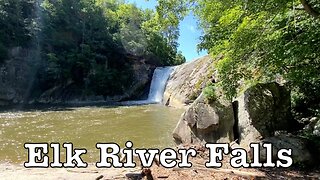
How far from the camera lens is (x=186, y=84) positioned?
86.5 feet

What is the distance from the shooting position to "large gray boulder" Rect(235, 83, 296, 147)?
7.55 m

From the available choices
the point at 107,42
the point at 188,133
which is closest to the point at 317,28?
the point at 188,133

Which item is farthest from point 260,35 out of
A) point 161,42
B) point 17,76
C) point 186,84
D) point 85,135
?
point 161,42

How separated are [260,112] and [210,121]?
1.36 meters

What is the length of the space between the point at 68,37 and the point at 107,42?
487 cm

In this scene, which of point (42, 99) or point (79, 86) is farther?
point (79, 86)

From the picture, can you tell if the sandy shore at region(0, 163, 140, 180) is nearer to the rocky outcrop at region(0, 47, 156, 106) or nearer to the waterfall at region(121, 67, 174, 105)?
the waterfall at region(121, 67, 174, 105)

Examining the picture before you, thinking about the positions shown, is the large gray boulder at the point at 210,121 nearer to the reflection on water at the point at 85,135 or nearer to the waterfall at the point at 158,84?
the reflection on water at the point at 85,135

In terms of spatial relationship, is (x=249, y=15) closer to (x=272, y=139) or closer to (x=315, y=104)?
(x=272, y=139)

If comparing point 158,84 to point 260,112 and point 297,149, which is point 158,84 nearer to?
point 260,112

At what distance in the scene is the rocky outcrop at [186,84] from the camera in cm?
2414

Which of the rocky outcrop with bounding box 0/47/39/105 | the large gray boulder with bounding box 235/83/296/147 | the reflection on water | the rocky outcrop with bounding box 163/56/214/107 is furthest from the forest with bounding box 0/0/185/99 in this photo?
the large gray boulder with bounding box 235/83/296/147

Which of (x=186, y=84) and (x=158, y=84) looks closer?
(x=186, y=84)

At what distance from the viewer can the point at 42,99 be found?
3534 cm
